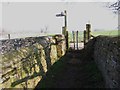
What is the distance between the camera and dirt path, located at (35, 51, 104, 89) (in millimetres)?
8266

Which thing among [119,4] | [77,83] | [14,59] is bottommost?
[77,83]

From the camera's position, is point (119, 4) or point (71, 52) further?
point (71, 52)

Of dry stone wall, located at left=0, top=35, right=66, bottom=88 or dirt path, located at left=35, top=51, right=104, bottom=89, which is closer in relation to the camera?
dry stone wall, located at left=0, top=35, right=66, bottom=88

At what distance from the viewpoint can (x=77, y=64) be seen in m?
11.6

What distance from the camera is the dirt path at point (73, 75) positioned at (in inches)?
325

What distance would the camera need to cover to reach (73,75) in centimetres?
984

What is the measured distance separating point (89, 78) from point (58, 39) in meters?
4.74

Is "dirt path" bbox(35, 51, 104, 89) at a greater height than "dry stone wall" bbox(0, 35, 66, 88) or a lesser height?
lesser

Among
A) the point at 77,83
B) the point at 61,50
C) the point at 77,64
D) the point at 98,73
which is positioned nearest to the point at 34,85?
the point at 77,83

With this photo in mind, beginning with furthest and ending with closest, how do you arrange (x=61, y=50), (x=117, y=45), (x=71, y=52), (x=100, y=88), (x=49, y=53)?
(x=71, y=52) < (x=61, y=50) < (x=49, y=53) < (x=100, y=88) < (x=117, y=45)

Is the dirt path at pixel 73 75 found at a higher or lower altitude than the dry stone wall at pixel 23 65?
lower

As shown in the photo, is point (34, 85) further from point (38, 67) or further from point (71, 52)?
point (71, 52)

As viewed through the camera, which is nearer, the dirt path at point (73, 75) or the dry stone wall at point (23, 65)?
the dry stone wall at point (23, 65)

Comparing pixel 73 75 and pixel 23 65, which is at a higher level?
pixel 23 65
